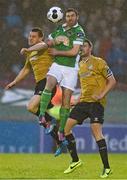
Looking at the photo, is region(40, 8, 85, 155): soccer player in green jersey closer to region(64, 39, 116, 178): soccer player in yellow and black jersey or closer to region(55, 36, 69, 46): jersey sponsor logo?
region(55, 36, 69, 46): jersey sponsor logo

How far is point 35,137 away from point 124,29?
3545 mm

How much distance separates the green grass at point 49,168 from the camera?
10.2m

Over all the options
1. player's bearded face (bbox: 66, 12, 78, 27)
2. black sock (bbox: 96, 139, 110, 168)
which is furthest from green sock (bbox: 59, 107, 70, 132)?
player's bearded face (bbox: 66, 12, 78, 27)

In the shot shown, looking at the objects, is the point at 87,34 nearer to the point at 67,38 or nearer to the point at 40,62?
the point at 40,62

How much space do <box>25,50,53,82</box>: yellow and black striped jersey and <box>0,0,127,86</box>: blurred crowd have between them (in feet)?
20.6

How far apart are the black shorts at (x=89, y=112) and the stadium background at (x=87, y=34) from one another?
694 centimetres

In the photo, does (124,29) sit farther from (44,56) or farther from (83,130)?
(44,56)

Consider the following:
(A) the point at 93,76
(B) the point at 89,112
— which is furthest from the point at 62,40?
(B) the point at 89,112

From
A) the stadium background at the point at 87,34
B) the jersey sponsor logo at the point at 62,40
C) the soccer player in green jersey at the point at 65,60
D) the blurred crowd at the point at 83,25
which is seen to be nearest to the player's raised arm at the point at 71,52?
the soccer player in green jersey at the point at 65,60

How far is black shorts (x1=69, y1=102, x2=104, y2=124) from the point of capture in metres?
10.5

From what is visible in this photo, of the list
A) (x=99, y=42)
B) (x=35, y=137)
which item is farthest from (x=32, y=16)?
(x=35, y=137)

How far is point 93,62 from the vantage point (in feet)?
35.1

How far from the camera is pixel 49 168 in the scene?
1170 centimetres

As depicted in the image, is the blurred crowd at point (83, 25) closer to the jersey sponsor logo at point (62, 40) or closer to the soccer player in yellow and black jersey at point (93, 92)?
the jersey sponsor logo at point (62, 40)
